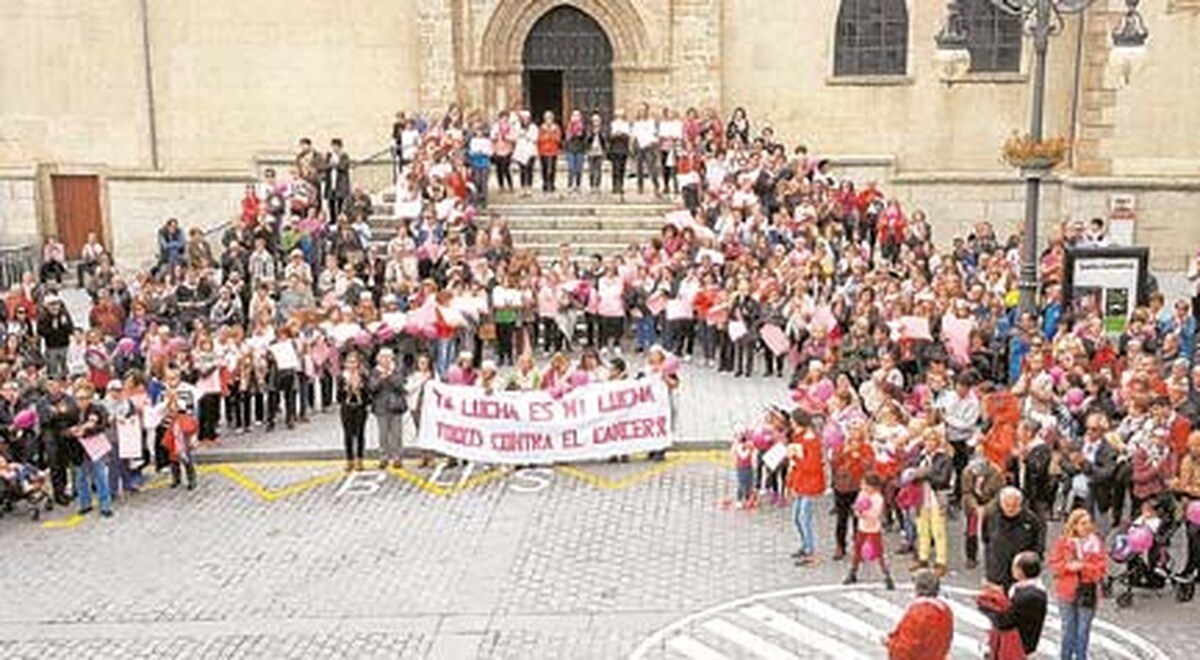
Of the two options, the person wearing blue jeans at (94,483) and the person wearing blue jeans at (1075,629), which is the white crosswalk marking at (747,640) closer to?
the person wearing blue jeans at (1075,629)

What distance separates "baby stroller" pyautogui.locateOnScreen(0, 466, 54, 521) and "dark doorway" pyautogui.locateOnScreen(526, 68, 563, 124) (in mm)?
19034

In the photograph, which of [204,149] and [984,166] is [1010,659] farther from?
[204,149]

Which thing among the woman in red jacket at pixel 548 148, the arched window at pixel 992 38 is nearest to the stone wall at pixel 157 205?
the woman in red jacket at pixel 548 148

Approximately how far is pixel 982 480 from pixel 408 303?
10.8 m

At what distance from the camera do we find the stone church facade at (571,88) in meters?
32.3

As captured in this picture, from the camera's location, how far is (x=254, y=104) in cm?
3488

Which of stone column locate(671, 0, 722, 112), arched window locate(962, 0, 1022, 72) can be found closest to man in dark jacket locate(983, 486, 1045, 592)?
stone column locate(671, 0, 722, 112)

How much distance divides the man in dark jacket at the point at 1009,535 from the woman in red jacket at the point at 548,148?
56.2ft

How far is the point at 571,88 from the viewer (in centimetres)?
3472

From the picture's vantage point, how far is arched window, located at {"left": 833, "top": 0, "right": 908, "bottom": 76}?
33.5m

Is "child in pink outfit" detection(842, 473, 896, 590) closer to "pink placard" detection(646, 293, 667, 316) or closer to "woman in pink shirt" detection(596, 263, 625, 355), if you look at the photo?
"pink placard" detection(646, 293, 667, 316)

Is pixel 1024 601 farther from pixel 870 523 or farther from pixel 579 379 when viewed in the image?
pixel 579 379

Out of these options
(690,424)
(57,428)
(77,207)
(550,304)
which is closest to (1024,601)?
(690,424)

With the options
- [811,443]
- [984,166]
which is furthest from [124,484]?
[984,166]
